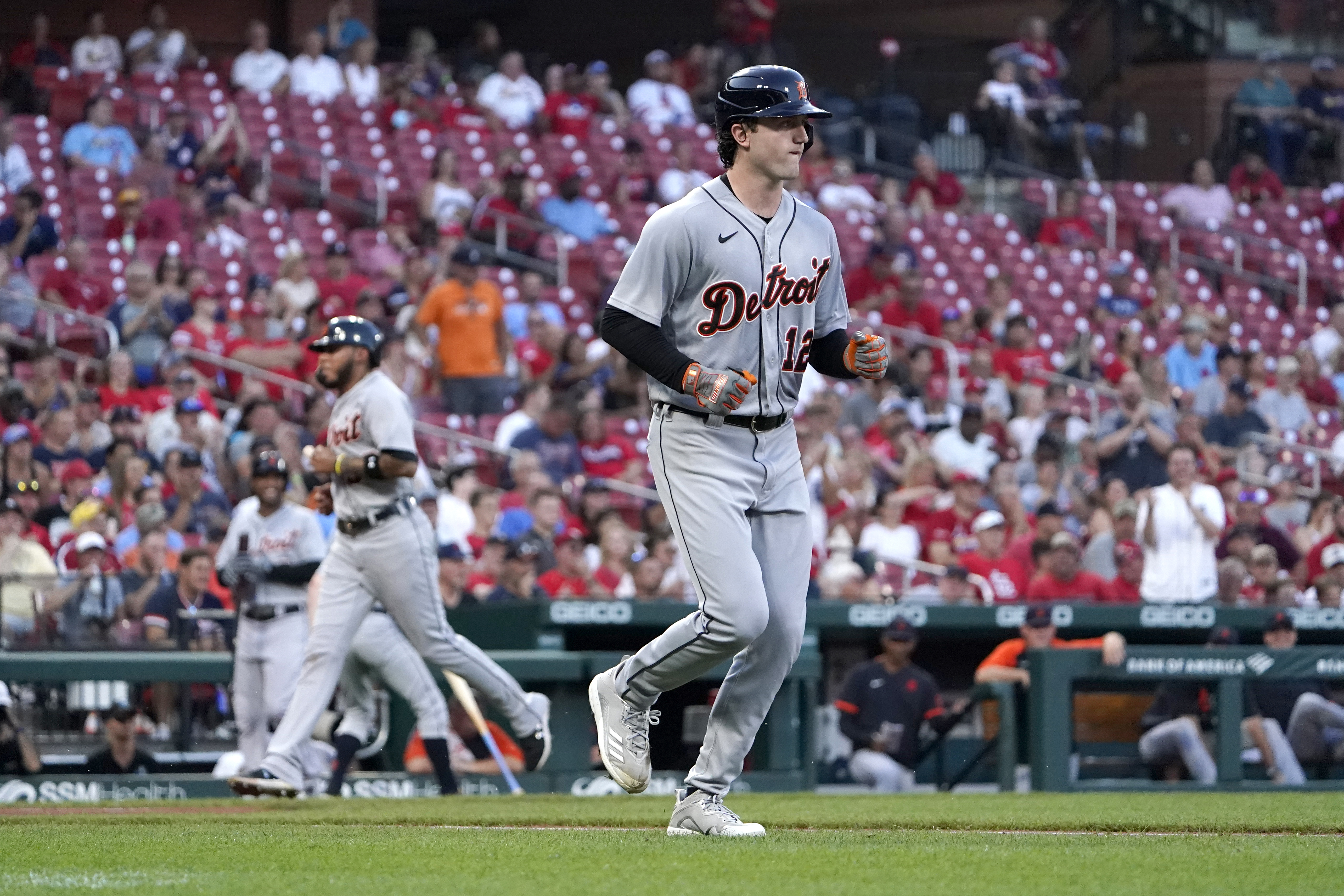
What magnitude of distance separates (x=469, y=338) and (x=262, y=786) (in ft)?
21.5

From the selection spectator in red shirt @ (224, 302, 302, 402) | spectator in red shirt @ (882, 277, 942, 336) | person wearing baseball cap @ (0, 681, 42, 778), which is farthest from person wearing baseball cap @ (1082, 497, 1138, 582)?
person wearing baseball cap @ (0, 681, 42, 778)

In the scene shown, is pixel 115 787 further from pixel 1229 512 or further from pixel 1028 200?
pixel 1028 200

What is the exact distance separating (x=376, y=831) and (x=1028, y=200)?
15170 millimetres

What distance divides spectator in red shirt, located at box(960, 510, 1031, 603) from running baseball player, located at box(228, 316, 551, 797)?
14.1 ft

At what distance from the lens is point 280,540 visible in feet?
28.7

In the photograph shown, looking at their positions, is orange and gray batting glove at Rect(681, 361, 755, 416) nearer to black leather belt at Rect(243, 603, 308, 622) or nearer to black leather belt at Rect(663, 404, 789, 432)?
black leather belt at Rect(663, 404, 789, 432)

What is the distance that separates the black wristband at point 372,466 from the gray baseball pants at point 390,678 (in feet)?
2.79

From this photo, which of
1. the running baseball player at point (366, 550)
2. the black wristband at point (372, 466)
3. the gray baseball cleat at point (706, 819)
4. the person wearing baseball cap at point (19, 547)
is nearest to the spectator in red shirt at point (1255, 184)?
the person wearing baseball cap at point (19, 547)

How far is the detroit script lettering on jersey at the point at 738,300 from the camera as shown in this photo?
5203 millimetres

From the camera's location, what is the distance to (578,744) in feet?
30.1

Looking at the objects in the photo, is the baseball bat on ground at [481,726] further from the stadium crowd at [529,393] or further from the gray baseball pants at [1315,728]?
the gray baseball pants at [1315,728]

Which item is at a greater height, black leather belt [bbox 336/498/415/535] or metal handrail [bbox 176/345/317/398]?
metal handrail [bbox 176/345/317/398]

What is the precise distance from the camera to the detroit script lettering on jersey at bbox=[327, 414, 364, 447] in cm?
766

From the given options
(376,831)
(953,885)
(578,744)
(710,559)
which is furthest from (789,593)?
(578,744)
